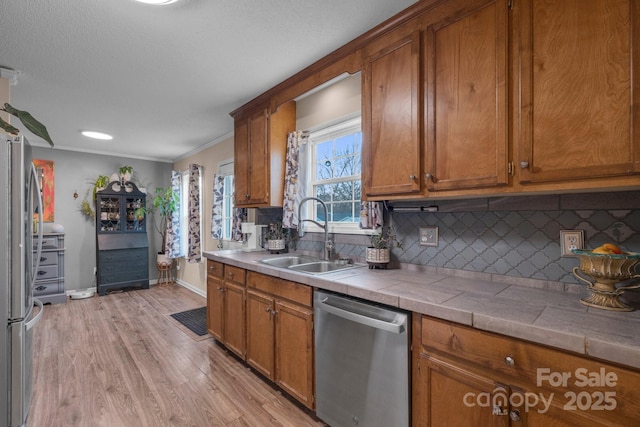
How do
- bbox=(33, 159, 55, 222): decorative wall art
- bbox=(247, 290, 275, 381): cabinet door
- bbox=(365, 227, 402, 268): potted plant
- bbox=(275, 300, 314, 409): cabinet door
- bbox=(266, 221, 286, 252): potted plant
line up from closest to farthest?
1. bbox=(275, 300, 314, 409): cabinet door
2. bbox=(365, 227, 402, 268): potted plant
3. bbox=(247, 290, 275, 381): cabinet door
4. bbox=(266, 221, 286, 252): potted plant
5. bbox=(33, 159, 55, 222): decorative wall art

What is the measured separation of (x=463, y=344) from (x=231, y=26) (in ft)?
7.06

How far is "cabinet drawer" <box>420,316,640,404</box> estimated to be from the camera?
2.81 feet

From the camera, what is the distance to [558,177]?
1.18 m

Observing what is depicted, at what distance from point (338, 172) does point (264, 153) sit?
76 centimetres

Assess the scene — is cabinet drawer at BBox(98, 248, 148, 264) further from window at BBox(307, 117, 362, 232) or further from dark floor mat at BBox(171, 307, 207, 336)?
window at BBox(307, 117, 362, 232)

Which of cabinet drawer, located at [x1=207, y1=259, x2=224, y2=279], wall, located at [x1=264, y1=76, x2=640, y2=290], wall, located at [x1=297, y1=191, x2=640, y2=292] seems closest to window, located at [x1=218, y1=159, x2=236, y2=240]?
cabinet drawer, located at [x1=207, y1=259, x2=224, y2=279]

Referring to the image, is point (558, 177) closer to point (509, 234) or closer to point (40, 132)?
point (509, 234)

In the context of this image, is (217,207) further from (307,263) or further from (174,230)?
(307,263)

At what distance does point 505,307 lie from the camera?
3.82ft

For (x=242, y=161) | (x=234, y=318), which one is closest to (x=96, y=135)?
(x=242, y=161)

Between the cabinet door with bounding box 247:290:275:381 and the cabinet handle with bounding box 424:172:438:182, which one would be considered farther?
the cabinet door with bounding box 247:290:275:381

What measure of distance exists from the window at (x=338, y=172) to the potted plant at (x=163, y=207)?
11.8ft

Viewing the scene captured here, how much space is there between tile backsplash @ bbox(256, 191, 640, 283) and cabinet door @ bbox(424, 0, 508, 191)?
1.08 feet

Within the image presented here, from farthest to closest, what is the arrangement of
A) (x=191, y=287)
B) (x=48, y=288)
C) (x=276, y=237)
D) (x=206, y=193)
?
(x=191, y=287) → (x=206, y=193) → (x=48, y=288) → (x=276, y=237)
